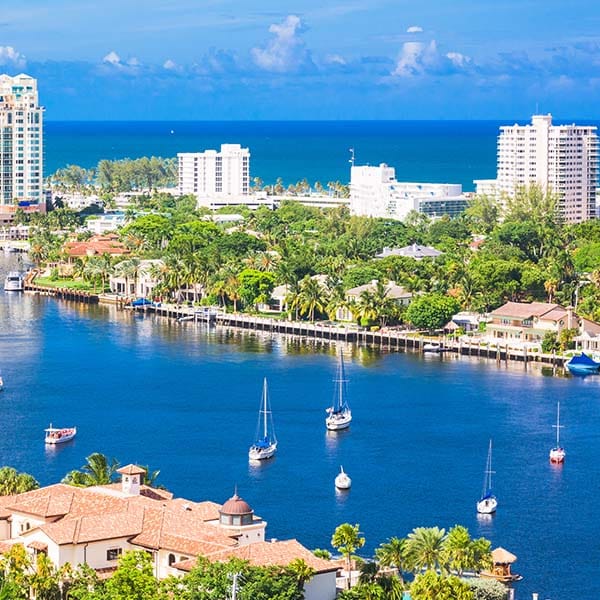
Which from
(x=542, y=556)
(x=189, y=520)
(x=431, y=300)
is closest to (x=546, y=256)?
(x=431, y=300)

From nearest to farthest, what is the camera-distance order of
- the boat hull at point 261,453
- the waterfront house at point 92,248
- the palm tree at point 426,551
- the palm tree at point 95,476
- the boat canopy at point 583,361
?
the palm tree at point 426,551
the palm tree at point 95,476
the boat hull at point 261,453
the boat canopy at point 583,361
the waterfront house at point 92,248

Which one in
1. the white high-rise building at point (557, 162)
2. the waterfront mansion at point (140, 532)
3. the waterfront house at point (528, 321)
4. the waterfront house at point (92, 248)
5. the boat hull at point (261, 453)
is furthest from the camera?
the white high-rise building at point (557, 162)

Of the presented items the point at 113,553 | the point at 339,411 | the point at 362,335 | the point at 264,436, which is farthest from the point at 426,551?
Result: the point at 362,335

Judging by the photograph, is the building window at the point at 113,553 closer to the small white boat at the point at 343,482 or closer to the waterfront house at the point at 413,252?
the small white boat at the point at 343,482

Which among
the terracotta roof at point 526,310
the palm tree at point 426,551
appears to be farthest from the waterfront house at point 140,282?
the palm tree at point 426,551

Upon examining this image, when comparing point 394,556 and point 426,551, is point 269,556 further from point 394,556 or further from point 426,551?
point 426,551

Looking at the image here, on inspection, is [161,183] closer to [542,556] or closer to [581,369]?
[581,369]
